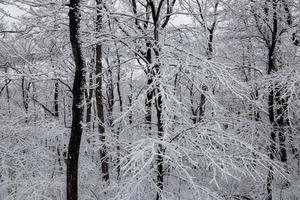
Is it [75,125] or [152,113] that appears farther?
[152,113]

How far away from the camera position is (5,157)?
705cm

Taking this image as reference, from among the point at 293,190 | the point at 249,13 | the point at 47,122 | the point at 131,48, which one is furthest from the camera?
the point at 249,13

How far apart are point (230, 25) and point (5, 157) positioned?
860 centimetres

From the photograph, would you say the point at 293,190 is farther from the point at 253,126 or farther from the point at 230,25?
the point at 230,25

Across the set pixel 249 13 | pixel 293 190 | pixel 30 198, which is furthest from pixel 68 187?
pixel 249 13

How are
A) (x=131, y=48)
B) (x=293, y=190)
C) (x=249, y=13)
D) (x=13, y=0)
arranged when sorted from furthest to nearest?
(x=249, y=13)
(x=293, y=190)
(x=131, y=48)
(x=13, y=0)

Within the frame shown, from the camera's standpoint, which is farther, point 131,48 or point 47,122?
point 47,122

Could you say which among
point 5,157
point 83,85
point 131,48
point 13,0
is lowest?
point 5,157

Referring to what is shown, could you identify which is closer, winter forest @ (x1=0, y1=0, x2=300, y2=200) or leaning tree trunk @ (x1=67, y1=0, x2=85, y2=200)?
winter forest @ (x1=0, y1=0, x2=300, y2=200)

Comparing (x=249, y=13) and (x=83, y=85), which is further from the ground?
(x=249, y=13)

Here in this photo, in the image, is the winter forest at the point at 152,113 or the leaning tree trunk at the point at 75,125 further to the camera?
the leaning tree trunk at the point at 75,125

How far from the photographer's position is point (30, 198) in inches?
250

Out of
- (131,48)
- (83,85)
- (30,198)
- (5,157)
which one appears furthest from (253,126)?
(5,157)

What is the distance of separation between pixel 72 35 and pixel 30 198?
3.63 m
